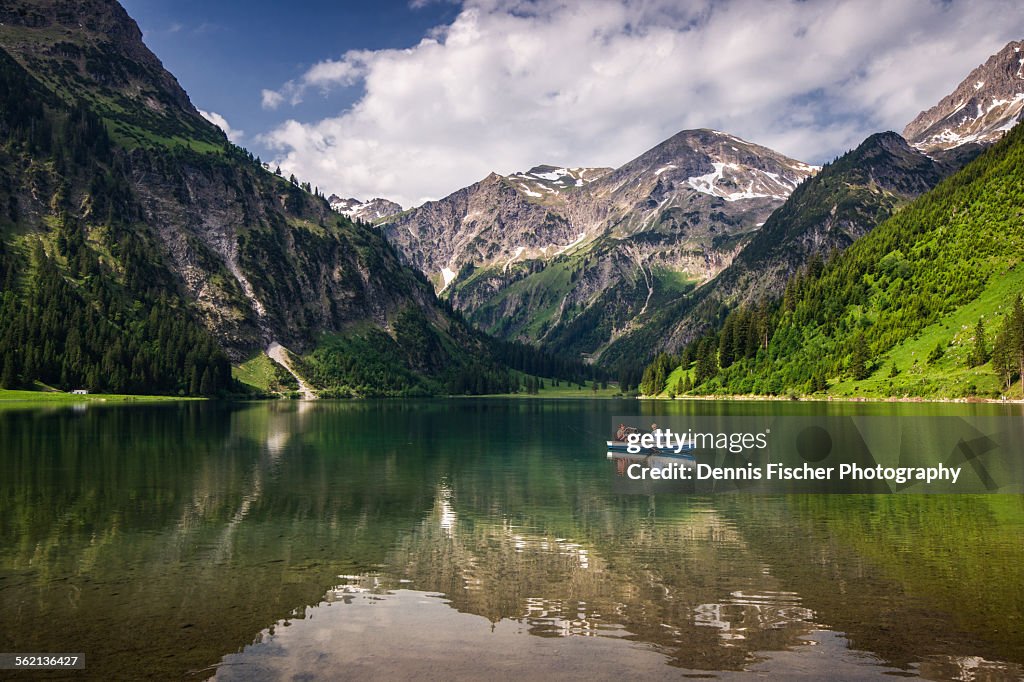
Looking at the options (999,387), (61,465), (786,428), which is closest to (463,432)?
(786,428)

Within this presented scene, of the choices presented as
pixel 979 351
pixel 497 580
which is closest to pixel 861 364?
pixel 979 351

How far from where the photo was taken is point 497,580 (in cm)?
2722

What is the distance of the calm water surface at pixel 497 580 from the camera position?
19.3 meters

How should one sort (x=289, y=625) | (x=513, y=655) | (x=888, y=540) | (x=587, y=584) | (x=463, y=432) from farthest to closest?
(x=463, y=432), (x=888, y=540), (x=587, y=584), (x=289, y=625), (x=513, y=655)

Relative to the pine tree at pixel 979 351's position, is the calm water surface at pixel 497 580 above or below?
below

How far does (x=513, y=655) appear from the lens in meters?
19.6

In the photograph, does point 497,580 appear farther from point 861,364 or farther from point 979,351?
point 861,364

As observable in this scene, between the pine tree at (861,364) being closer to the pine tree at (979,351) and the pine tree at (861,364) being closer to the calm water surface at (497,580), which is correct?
the pine tree at (979,351)

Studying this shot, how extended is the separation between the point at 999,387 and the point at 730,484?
133548mm

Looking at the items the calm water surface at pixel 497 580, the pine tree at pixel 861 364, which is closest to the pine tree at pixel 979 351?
the pine tree at pixel 861 364

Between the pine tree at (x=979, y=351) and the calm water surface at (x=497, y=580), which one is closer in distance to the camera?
the calm water surface at (x=497, y=580)

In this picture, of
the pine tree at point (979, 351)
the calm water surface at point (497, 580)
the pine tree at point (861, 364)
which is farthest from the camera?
the pine tree at point (861, 364)

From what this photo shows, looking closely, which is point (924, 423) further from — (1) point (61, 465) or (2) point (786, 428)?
(1) point (61, 465)

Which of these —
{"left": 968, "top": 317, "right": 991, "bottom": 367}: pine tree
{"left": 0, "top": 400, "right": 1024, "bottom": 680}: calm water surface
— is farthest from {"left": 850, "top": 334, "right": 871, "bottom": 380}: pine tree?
{"left": 0, "top": 400, "right": 1024, "bottom": 680}: calm water surface
